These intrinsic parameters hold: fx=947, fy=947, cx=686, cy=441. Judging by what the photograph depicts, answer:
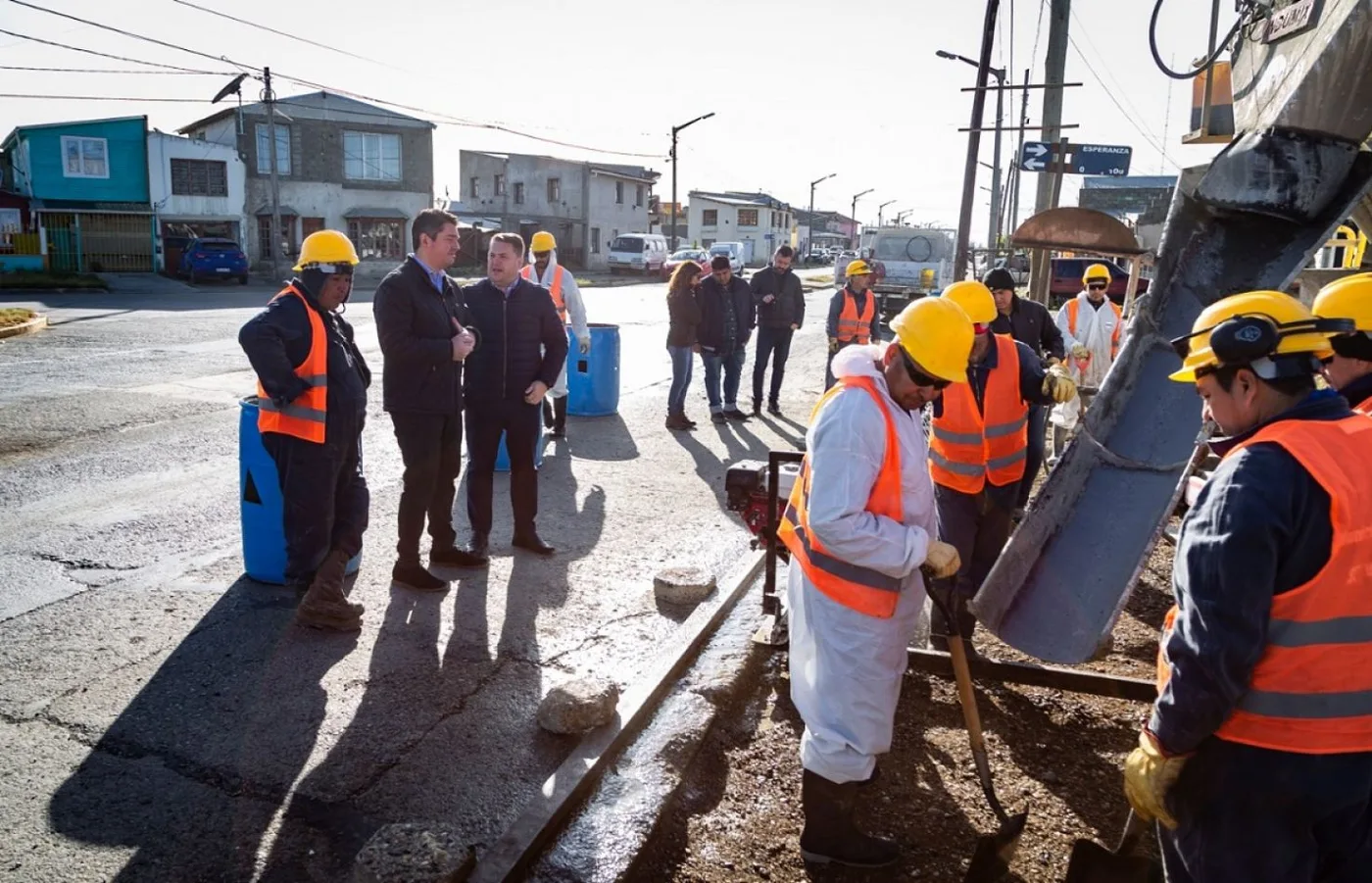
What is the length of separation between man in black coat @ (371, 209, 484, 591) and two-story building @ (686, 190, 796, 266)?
66.5 m

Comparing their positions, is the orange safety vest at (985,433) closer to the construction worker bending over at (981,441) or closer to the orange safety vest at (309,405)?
the construction worker bending over at (981,441)

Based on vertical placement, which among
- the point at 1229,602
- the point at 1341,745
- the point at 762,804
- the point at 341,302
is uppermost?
the point at 341,302

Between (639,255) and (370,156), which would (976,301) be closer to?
(639,255)

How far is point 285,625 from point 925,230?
2261 centimetres

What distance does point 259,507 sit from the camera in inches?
199

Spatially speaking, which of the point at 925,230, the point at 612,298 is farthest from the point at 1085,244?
the point at 612,298

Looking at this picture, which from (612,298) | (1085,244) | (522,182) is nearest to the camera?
(1085,244)

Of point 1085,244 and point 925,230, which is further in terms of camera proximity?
point 925,230

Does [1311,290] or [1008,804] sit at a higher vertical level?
[1311,290]

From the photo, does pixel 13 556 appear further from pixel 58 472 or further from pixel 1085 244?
pixel 1085 244

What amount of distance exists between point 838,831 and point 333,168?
138 feet

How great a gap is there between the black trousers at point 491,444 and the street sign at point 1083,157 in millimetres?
10162

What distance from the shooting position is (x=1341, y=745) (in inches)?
77.8

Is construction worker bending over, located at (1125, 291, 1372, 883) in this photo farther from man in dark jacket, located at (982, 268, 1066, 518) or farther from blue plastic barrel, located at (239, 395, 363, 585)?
blue plastic barrel, located at (239, 395, 363, 585)
